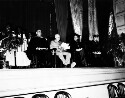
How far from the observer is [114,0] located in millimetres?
11078

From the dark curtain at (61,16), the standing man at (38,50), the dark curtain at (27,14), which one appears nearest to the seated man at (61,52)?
the standing man at (38,50)

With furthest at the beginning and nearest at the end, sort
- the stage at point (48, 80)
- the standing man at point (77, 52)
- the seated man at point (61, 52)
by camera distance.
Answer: the standing man at point (77, 52) → the seated man at point (61, 52) → the stage at point (48, 80)

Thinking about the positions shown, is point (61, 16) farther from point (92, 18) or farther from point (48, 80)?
point (48, 80)

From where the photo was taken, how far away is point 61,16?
8.82 metres

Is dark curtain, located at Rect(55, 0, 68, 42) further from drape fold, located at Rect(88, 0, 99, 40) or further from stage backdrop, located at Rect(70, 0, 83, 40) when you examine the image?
drape fold, located at Rect(88, 0, 99, 40)

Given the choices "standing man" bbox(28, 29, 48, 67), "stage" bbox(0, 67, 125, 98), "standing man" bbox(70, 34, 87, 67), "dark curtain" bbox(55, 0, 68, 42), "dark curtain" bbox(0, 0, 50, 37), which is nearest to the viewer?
"stage" bbox(0, 67, 125, 98)

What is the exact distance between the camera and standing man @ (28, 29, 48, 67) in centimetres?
606

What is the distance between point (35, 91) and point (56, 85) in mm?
639

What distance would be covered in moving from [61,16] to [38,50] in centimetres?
311

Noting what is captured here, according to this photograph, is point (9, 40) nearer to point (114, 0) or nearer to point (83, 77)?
point (83, 77)

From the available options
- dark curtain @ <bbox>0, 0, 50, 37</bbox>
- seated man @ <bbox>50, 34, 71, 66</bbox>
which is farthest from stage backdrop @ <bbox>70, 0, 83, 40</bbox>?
seated man @ <bbox>50, 34, 71, 66</bbox>

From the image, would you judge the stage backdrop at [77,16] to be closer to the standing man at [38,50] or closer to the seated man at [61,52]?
the seated man at [61,52]

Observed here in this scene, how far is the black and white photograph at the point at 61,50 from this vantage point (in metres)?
4.68

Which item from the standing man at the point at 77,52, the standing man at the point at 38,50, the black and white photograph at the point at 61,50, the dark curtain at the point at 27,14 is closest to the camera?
the black and white photograph at the point at 61,50
